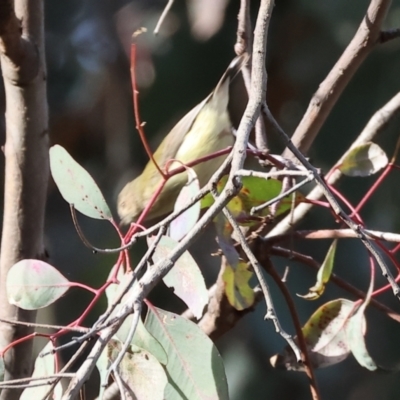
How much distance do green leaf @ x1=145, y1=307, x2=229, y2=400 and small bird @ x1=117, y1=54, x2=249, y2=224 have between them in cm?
75

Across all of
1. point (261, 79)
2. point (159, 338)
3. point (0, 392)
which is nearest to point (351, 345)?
point (159, 338)

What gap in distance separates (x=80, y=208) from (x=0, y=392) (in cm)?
40

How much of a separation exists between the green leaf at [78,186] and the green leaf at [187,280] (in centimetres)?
8

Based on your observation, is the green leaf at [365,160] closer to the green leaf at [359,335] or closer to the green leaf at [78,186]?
the green leaf at [359,335]

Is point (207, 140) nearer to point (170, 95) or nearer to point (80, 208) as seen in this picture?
point (170, 95)

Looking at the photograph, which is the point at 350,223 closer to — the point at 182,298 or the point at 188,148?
the point at 182,298

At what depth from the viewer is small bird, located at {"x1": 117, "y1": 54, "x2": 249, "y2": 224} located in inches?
51.4

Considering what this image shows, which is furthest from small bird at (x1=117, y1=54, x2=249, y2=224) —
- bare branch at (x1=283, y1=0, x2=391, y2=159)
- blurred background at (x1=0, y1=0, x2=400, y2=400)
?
bare branch at (x1=283, y1=0, x2=391, y2=159)

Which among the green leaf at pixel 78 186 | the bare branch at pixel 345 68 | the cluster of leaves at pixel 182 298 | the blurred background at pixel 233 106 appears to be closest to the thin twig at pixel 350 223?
the cluster of leaves at pixel 182 298

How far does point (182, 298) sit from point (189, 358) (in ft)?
0.17

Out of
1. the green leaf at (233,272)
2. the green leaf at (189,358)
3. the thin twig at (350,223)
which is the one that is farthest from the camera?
the green leaf at (233,272)

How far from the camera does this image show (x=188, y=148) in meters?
1.41

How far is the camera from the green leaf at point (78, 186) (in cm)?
59

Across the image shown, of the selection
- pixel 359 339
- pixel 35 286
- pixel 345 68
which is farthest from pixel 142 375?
pixel 345 68
